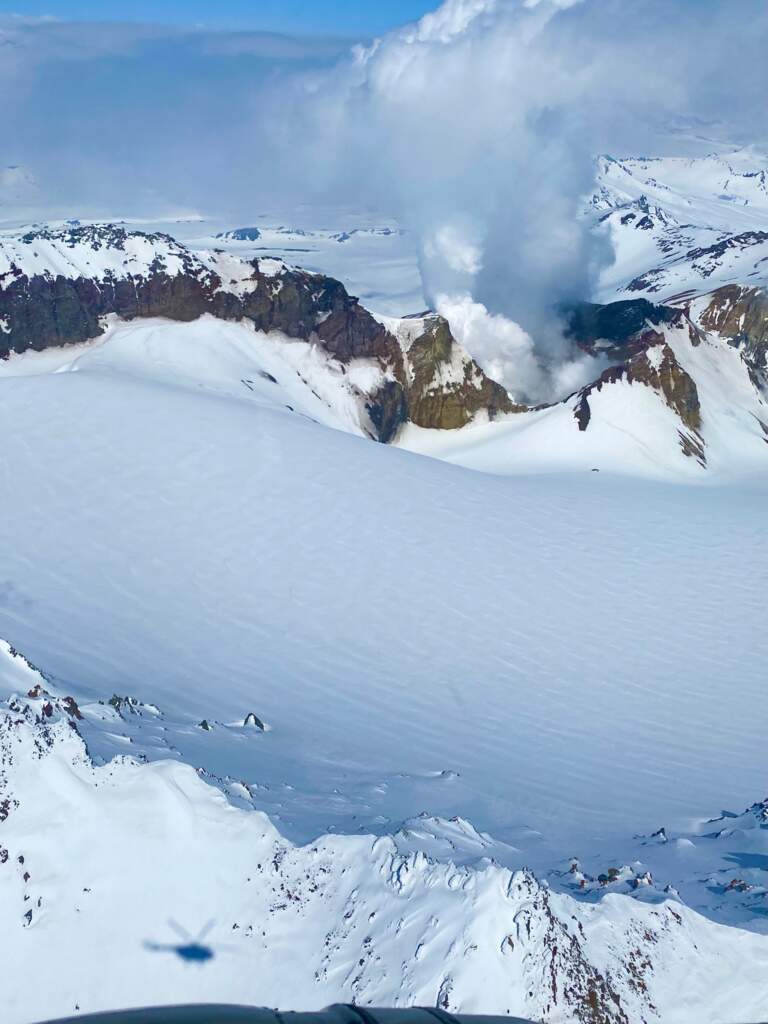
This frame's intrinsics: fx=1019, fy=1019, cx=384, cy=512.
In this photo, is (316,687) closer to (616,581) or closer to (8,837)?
(8,837)

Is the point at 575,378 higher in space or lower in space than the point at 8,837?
lower

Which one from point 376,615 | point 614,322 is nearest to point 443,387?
point 614,322

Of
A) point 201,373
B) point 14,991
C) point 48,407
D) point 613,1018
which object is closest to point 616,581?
point 48,407

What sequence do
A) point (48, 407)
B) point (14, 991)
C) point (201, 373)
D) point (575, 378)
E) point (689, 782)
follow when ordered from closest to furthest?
point (14, 991) → point (689, 782) → point (48, 407) → point (201, 373) → point (575, 378)

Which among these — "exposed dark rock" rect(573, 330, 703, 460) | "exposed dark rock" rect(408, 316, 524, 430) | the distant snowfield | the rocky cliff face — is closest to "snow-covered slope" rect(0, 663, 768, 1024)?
the distant snowfield

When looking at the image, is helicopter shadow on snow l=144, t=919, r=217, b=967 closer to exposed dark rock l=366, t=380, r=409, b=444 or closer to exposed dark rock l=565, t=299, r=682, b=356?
exposed dark rock l=366, t=380, r=409, b=444

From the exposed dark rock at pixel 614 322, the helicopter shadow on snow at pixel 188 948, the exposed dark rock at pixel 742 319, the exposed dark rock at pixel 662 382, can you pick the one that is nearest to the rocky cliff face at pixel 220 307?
the exposed dark rock at pixel 662 382
